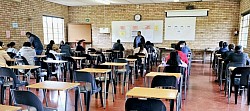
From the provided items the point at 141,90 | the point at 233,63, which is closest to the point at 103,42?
the point at 233,63

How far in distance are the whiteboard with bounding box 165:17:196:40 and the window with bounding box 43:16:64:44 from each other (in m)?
5.69

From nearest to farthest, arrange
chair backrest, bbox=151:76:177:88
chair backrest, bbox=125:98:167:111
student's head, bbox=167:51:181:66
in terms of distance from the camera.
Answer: chair backrest, bbox=125:98:167:111
chair backrest, bbox=151:76:177:88
student's head, bbox=167:51:181:66

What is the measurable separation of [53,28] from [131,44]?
13.8ft

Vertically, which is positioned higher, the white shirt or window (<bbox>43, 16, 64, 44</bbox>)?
window (<bbox>43, 16, 64, 44</bbox>)

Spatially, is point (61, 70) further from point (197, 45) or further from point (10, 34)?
point (197, 45)

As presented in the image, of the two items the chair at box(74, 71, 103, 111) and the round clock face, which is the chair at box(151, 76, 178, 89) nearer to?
the chair at box(74, 71, 103, 111)

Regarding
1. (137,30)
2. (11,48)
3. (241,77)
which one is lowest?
(241,77)

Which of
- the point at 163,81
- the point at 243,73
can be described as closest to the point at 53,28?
the point at 163,81

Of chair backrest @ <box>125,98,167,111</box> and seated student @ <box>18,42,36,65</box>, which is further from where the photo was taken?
seated student @ <box>18,42,36,65</box>

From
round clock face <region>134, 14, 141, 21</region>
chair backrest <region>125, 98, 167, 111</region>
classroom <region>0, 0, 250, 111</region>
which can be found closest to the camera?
chair backrest <region>125, 98, 167, 111</region>

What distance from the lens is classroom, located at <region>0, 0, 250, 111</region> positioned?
526 cm

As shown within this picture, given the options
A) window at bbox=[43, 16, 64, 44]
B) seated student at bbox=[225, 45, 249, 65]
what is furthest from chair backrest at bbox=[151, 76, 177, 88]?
window at bbox=[43, 16, 64, 44]

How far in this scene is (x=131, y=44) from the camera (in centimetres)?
1245

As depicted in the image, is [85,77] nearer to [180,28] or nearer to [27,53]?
[27,53]
